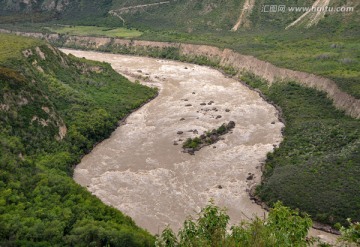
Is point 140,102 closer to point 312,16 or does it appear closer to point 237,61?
point 237,61

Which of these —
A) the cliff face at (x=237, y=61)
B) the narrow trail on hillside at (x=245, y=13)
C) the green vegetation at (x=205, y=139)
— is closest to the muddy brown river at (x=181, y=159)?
the green vegetation at (x=205, y=139)

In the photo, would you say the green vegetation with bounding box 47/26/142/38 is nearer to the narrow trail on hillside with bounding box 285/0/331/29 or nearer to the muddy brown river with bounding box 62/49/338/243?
the narrow trail on hillside with bounding box 285/0/331/29

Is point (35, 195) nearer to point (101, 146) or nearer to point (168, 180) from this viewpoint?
point (168, 180)

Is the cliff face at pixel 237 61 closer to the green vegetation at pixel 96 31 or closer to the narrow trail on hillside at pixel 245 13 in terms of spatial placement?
the green vegetation at pixel 96 31

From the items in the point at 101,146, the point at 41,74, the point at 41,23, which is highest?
the point at 41,74

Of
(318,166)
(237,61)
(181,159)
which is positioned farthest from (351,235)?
(237,61)

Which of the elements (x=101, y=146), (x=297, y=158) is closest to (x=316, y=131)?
(x=297, y=158)
